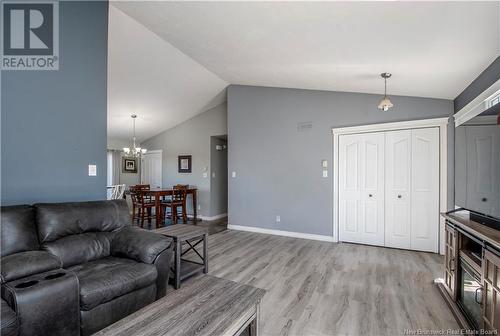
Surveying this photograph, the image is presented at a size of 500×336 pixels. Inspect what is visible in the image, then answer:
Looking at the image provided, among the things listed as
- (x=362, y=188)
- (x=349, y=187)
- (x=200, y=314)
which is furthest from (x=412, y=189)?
(x=200, y=314)

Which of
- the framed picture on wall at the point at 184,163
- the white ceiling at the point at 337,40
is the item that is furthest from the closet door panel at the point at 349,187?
the framed picture on wall at the point at 184,163

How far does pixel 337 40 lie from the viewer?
7.72 ft

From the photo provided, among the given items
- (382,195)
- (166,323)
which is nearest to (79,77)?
(166,323)

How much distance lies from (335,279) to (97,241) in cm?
252

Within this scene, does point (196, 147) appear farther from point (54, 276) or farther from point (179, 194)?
point (54, 276)

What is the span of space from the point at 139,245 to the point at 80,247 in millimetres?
492

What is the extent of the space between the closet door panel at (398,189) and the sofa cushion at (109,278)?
11.7 feet

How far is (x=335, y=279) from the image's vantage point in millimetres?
2725

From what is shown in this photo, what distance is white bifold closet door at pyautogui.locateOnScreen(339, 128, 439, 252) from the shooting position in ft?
11.8

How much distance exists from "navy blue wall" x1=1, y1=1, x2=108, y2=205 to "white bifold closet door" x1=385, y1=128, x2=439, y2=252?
415cm

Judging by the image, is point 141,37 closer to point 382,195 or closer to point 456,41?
point 456,41

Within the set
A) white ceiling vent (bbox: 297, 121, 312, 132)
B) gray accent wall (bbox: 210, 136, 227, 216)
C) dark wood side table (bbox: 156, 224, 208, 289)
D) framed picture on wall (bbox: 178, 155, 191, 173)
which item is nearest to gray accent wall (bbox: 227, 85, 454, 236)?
white ceiling vent (bbox: 297, 121, 312, 132)

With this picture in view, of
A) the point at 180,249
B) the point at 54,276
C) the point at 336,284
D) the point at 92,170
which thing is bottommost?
the point at 336,284

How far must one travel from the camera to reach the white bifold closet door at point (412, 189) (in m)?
3.57
